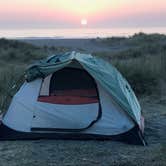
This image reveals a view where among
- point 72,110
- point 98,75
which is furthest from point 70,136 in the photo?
point 98,75

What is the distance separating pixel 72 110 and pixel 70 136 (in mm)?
563

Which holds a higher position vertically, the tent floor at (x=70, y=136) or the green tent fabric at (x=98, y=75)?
the green tent fabric at (x=98, y=75)

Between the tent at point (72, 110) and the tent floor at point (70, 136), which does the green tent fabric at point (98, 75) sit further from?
the tent floor at point (70, 136)

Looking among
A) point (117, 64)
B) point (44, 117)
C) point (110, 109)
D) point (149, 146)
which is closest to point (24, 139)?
point (44, 117)

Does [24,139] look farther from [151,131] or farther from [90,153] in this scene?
[151,131]

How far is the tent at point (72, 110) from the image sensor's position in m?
10.2

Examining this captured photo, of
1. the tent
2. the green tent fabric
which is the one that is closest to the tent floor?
the tent

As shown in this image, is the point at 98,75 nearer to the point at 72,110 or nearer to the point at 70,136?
the point at 72,110

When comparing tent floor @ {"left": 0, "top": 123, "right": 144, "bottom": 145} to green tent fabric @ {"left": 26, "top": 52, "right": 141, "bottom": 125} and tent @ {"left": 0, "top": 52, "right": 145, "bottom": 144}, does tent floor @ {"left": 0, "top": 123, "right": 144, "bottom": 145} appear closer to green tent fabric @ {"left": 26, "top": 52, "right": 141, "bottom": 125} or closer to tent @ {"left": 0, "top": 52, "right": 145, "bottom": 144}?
tent @ {"left": 0, "top": 52, "right": 145, "bottom": 144}

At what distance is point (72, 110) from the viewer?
10.5 metres

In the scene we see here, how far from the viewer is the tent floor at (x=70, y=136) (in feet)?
32.8

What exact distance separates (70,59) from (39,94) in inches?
36.4

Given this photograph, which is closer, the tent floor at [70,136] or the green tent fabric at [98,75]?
the tent floor at [70,136]

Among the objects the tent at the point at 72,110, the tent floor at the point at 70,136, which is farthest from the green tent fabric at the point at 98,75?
the tent floor at the point at 70,136
